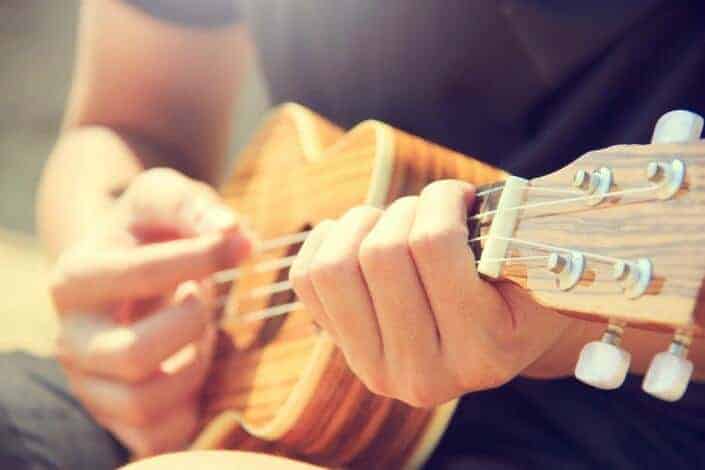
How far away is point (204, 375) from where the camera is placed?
0.90m

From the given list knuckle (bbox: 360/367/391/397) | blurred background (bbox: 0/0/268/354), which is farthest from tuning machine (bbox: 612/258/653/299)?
blurred background (bbox: 0/0/268/354)

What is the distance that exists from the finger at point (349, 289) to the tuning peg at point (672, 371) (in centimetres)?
20

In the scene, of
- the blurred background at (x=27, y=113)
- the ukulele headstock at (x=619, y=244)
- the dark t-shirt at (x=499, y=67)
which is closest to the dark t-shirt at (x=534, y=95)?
the dark t-shirt at (x=499, y=67)

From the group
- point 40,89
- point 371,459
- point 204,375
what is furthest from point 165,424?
point 40,89

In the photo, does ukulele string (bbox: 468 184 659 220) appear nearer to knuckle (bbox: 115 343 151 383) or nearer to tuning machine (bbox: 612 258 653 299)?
tuning machine (bbox: 612 258 653 299)

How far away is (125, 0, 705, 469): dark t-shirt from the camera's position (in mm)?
690

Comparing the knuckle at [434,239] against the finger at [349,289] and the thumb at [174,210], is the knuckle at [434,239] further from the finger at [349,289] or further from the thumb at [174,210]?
the thumb at [174,210]

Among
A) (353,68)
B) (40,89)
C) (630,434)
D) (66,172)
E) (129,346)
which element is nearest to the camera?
(630,434)

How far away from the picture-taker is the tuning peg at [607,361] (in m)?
0.48

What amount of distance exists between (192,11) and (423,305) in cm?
64

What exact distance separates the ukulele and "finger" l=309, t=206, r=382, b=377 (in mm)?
71

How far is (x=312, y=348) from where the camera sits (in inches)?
30.3

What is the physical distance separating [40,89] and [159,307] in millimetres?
1312

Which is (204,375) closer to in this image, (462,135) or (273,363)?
(273,363)
